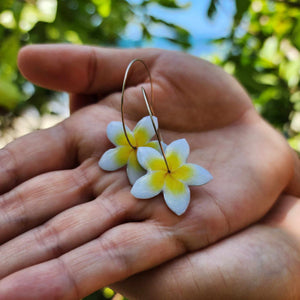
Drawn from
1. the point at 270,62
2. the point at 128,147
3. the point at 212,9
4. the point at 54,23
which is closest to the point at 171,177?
the point at 128,147

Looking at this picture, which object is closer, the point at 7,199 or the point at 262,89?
the point at 7,199

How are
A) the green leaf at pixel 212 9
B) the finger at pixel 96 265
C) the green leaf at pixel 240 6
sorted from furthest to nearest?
the green leaf at pixel 212 9 < the green leaf at pixel 240 6 < the finger at pixel 96 265

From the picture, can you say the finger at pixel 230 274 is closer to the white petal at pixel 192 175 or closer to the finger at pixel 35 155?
the white petal at pixel 192 175

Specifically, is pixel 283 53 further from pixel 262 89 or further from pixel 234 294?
pixel 234 294

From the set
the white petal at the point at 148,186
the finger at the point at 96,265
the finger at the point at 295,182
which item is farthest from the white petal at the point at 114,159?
the finger at the point at 295,182

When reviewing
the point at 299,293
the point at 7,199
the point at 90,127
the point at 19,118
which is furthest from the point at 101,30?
the point at 299,293

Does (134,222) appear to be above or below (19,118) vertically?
above
